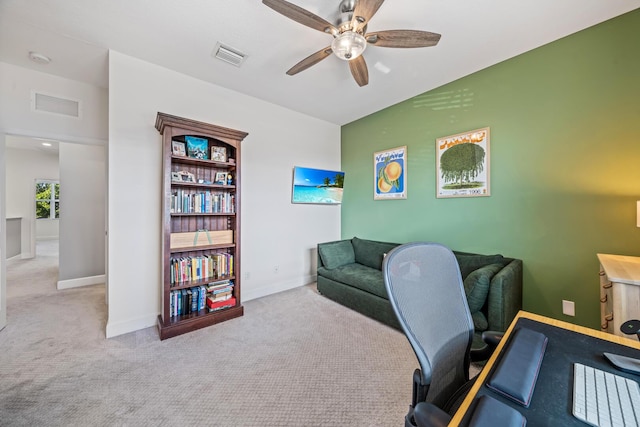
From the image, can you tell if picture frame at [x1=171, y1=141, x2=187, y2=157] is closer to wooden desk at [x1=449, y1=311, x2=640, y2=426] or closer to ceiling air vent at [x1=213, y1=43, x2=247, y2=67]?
ceiling air vent at [x1=213, y1=43, x2=247, y2=67]

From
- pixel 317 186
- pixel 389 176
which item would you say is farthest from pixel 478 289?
pixel 317 186

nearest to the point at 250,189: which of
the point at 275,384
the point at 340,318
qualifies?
the point at 340,318

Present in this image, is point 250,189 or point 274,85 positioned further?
point 250,189

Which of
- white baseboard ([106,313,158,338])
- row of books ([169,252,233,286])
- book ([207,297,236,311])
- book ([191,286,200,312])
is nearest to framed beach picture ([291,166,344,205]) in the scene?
row of books ([169,252,233,286])

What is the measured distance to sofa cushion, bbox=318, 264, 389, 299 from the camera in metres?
2.73

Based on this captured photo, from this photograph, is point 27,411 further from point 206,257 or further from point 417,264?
point 417,264

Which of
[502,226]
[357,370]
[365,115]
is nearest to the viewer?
[357,370]

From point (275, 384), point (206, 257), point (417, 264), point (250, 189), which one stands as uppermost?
point (250, 189)

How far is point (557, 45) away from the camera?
7.15 feet

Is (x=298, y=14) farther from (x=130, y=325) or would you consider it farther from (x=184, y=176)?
(x=130, y=325)

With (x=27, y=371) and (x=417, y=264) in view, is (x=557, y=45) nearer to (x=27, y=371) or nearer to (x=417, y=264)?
(x=417, y=264)

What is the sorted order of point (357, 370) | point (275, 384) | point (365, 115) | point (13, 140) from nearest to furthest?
point (275, 384)
point (357, 370)
point (365, 115)
point (13, 140)

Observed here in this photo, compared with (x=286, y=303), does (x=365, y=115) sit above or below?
above

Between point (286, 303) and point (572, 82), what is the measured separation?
3.82 metres
